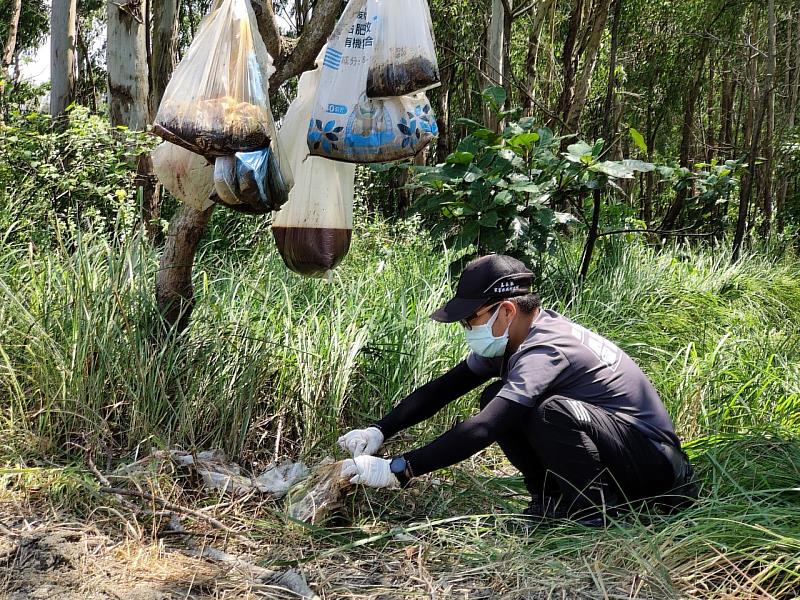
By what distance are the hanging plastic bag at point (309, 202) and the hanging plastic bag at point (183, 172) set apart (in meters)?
0.29

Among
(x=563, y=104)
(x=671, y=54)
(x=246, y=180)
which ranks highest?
(x=671, y=54)

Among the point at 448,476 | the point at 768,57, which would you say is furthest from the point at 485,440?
the point at 768,57

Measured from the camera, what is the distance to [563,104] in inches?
440

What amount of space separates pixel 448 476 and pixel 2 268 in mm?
2227

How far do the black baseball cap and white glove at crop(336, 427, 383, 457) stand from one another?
1.61ft

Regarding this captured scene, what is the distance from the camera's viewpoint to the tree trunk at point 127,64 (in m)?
5.20

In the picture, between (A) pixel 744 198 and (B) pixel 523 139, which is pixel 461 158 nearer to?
(B) pixel 523 139

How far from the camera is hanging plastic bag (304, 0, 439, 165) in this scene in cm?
254

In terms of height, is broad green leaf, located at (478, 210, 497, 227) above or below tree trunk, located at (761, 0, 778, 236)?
below

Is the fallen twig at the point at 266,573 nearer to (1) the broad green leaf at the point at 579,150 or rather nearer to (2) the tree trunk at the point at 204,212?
(2) the tree trunk at the point at 204,212

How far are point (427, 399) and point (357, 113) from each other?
1.06 m

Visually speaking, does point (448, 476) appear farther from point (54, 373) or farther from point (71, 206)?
point (71, 206)

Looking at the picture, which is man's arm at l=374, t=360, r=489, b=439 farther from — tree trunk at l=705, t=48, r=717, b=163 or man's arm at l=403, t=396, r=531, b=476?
tree trunk at l=705, t=48, r=717, b=163

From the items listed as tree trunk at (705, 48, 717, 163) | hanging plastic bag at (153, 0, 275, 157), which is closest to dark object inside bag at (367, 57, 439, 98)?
hanging plastic bag at (153, 0, 275, 157)
